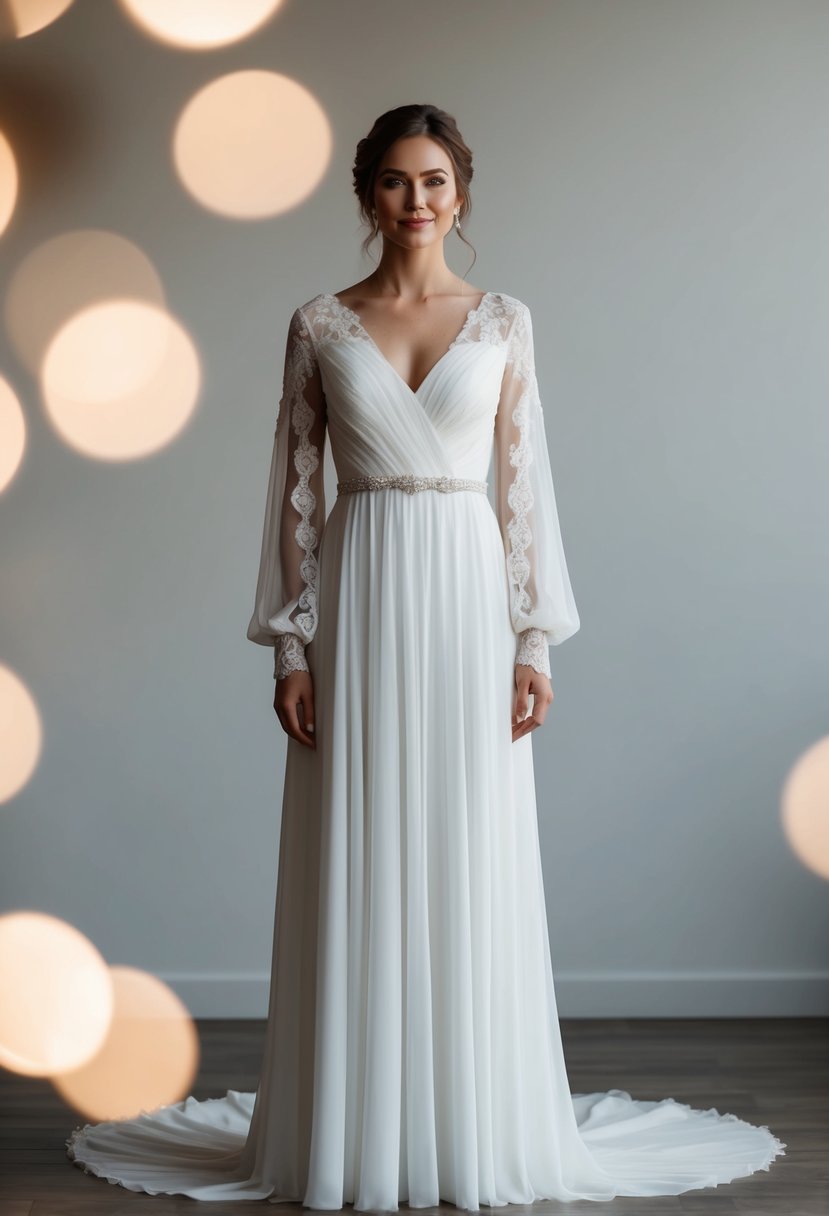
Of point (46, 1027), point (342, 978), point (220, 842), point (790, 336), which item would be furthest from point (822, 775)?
point (46, 1027)

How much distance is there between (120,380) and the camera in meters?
3.80

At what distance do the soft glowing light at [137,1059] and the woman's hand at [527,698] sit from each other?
1.23 meters

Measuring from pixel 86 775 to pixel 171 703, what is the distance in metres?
0.31

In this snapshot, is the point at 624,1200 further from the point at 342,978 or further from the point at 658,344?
the point at 658,344

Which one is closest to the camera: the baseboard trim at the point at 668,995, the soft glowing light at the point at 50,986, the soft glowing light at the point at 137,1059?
the soft glowing light at the point at 137,1059

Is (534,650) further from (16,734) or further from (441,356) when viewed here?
(16,734)

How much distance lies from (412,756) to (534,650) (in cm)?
32

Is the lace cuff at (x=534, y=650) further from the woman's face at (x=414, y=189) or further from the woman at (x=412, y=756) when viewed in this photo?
the woman's face at (x=414, y=189)

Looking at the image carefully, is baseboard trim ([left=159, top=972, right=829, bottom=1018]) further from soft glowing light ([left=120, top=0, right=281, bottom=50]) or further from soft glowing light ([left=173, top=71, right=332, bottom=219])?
soft glowing light ([left=120, top=0, right=281, bottom=50])

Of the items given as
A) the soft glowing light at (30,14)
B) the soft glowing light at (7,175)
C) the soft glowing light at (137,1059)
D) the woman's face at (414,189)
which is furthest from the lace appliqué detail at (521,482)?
the soft glowing light at (30,14)

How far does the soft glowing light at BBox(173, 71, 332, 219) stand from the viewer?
380 centimetres

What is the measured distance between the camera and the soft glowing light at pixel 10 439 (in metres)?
3.82

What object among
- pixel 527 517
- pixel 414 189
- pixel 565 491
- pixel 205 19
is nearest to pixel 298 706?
pixel 527 517

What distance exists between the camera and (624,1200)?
2381 millimetres
